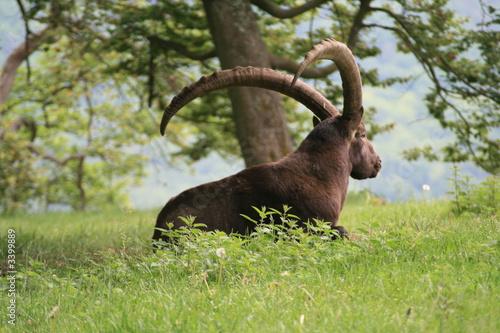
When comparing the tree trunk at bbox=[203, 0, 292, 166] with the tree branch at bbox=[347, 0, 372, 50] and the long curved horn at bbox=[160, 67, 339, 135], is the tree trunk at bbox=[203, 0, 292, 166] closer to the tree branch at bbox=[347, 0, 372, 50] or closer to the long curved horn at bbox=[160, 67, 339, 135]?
the tree branch at bbox=[347, 0, 372, 50]

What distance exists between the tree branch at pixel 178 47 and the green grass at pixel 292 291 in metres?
7.90

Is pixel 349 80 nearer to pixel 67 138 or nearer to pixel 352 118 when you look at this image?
pixel 352 118

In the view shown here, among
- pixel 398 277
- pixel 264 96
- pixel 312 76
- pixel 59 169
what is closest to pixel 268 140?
pixel 264 96

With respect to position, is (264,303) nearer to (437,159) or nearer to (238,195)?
(238,195)

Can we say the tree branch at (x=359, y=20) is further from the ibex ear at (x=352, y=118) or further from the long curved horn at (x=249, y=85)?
the ibex ear at (x=352, y=118)

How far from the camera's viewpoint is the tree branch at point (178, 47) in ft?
40.6

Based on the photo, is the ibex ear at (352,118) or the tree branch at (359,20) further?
the tree branch at (359,20)

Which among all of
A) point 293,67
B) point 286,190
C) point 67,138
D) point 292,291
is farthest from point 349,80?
point 67,138

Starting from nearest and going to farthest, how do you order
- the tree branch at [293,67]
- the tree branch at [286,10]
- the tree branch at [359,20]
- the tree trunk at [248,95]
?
the tree trunk at [248,95] < the tree branch at [286,10] < the tree branch at [293,67] < the tree branch at [359,20]

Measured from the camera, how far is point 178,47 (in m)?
12.8

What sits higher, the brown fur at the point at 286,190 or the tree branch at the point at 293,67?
the tree branch at the point at 293,67

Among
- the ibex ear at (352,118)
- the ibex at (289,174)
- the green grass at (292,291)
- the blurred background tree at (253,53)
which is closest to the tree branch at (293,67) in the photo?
the blurred background tree at (253,53)

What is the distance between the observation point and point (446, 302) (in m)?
3.15

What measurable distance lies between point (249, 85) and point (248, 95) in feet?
15.0
